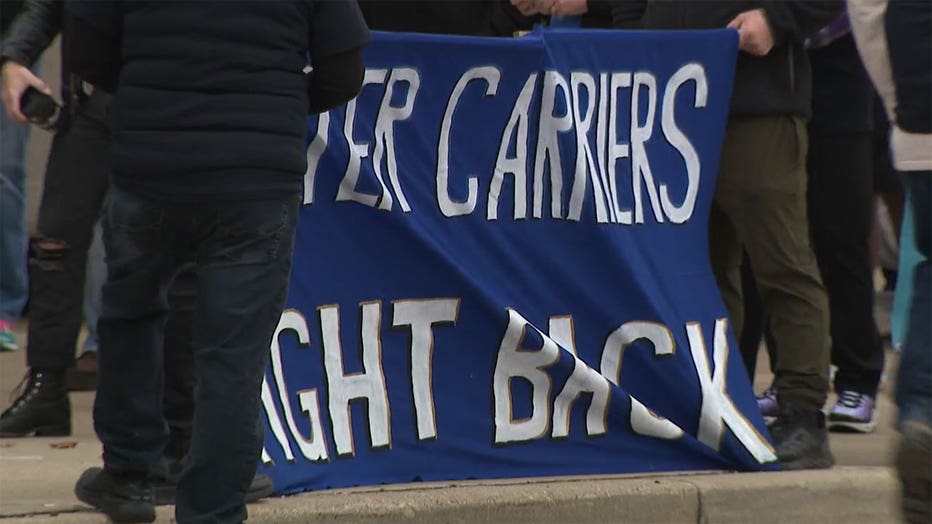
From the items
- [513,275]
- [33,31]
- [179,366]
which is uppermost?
[33,31]

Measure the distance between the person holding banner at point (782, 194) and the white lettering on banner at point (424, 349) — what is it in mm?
1046

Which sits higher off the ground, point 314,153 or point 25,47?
point 25,47

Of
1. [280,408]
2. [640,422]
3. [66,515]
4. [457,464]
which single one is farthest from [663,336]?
[66,515]

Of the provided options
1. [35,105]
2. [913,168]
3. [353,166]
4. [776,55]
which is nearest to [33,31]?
[35,105]

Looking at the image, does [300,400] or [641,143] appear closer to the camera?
[300,400]

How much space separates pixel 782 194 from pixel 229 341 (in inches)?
84.2

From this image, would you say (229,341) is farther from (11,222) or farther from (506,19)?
(11,222)

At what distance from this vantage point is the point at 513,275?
5156mm

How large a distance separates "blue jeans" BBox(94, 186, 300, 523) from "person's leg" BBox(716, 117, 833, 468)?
1899mm

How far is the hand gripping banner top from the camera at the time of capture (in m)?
4.90

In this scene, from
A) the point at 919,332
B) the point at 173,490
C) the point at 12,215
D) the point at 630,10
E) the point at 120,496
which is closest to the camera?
the point at 919,332

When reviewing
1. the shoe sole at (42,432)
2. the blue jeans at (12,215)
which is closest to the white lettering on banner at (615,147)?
the shoe sole at (42,432)

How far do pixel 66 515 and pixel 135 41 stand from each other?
1265 mm

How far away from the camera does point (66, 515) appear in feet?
14.7
